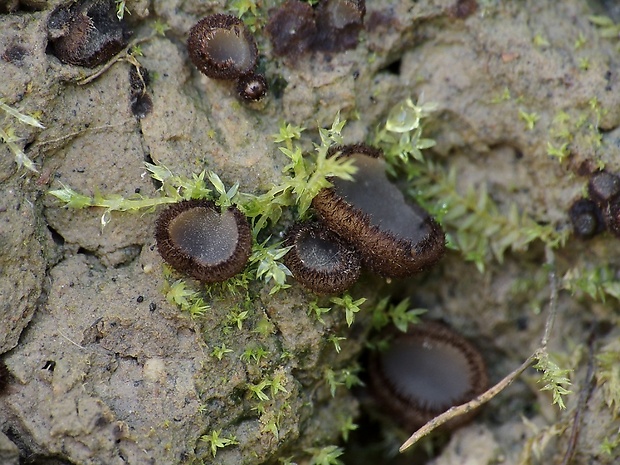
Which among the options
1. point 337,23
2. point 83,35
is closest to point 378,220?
point 337,23

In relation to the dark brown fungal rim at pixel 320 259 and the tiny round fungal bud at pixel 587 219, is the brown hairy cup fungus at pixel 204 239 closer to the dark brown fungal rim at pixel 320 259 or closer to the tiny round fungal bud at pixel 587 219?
the dark brown fungal rim at pixel 320 259

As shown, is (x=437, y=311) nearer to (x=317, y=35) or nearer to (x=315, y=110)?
(x=315, y=110)

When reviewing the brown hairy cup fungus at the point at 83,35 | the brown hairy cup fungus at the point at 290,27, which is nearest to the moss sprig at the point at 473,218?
the brown hairy cup fungus at the point at 290,27

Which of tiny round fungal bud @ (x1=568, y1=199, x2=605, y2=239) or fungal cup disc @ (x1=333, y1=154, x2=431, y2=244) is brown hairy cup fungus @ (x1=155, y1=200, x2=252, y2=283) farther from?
tiny round fungal bud @ (x1=568, y1=199, x2=605, y2=239)

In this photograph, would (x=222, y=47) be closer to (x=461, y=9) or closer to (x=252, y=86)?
(x=252, y=86)

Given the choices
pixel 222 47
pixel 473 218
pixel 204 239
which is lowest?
pixel 204 239

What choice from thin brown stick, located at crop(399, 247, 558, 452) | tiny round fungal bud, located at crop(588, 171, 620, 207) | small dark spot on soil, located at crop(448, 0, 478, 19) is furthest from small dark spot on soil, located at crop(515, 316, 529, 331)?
small dark spot on soil, located at crop(448, 0, 478, 19)
